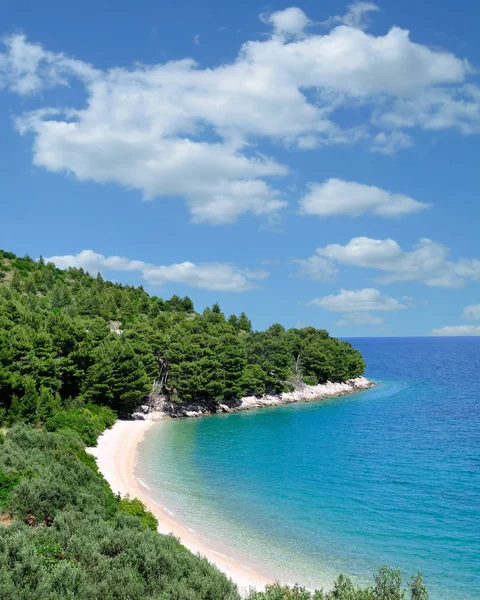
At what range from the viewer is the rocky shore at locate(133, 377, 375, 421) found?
59844mm

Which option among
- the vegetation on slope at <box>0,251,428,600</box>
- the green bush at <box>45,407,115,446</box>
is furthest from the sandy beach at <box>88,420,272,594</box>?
the vegetation on slope at <box>0,251,428,600</box>

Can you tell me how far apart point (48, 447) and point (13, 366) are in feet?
55.9

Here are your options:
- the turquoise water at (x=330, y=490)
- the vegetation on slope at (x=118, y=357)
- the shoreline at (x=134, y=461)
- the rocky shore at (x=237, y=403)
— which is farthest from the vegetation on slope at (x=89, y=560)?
the rocky shore at (x=237, y=403)

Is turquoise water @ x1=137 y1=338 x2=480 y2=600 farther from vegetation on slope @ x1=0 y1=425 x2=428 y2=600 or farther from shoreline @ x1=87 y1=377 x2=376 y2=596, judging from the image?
vegetation on slope @ x1=0 y1=425 x2=428 y2=600

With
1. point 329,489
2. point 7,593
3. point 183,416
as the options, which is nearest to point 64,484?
point 7,593

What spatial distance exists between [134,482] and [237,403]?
3673 centimetres

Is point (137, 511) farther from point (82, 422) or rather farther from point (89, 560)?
point (82, 422)

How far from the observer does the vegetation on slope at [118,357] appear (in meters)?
42.5

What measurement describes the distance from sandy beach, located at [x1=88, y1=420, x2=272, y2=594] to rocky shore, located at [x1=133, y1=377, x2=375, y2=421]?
12.9ft

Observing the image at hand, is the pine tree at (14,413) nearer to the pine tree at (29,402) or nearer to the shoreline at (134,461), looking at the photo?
the pine tree at (29,402)

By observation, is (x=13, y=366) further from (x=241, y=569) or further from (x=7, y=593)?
(x=7, y=593)

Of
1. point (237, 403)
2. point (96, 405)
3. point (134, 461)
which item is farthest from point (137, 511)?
point (237, 403)

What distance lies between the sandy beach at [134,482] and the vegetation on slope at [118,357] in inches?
104

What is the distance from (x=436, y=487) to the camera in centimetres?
3312
